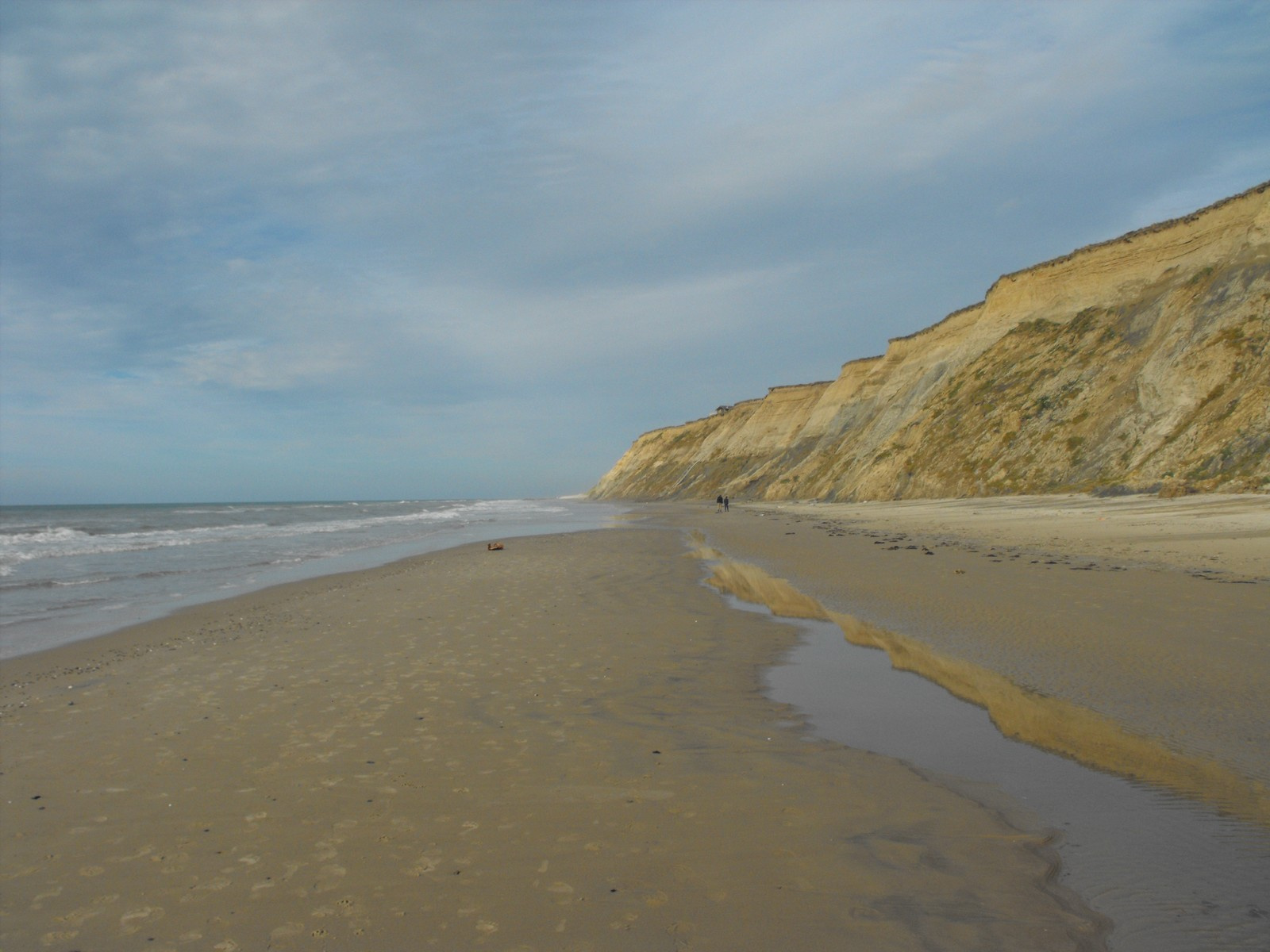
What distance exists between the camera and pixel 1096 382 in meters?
32.7

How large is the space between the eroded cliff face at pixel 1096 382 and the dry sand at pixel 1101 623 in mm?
6181

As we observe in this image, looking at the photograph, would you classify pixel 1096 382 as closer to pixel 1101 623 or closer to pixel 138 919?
pixel 1101 623

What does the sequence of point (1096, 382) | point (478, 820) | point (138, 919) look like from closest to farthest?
point (138, 919) < point (478, 820) < point (1096, 382)

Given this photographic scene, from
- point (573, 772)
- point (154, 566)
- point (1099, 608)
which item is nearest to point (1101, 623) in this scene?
point (1099, 608)

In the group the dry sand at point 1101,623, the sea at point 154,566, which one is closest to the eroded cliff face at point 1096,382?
the dry sand at point 1101,623

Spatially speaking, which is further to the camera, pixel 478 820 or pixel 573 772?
pixel 573 772

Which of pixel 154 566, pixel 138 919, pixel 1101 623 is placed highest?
pixel 154 566

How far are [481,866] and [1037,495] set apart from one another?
1192 inches

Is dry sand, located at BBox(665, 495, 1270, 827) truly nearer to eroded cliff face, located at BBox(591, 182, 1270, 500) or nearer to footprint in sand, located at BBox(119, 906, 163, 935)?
footprint in sand, located at BBox(119, 906, 163, 935)

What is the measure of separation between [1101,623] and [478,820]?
779cm

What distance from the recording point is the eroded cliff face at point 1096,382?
24609mm

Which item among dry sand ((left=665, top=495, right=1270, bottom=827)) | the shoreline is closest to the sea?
dry sand ((left=665, top=495, right=1270, bottom=827))

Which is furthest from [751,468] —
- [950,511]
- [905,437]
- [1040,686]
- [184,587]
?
[1040,686]

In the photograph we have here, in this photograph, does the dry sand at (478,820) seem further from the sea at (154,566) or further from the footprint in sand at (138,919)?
the sea at (154,566)
